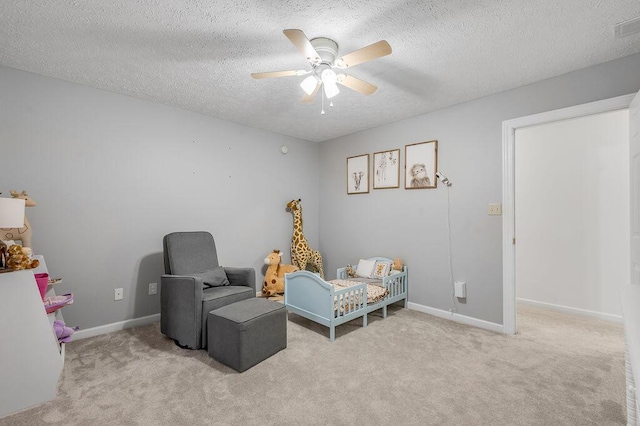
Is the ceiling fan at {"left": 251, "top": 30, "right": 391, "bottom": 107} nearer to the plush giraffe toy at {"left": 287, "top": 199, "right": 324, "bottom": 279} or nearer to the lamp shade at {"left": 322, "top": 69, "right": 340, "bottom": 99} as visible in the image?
the lamp shade at {"left": 322, "top": 69, "right": 340, "bottom": 99}

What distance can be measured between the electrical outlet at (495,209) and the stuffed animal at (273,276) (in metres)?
2.43

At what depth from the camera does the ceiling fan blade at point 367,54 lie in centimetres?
162

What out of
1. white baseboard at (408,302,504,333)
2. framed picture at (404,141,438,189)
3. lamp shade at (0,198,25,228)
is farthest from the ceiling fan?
white baseboard at (408,302,504,333)

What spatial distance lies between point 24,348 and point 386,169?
11.7 feet

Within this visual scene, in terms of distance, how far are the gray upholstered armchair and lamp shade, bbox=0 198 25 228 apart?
1078mm

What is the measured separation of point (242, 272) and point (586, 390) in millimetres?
2738

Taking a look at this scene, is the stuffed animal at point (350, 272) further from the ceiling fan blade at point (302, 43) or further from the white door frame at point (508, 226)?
the ceiling fan blade at point (302, 43)

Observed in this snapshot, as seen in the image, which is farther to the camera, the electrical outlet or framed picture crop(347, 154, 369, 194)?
framed picture crop(347, 154, 369, 194)

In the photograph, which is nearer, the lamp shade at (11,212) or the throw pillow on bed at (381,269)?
the lamp shade at (11,212)

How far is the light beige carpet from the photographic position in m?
1.60

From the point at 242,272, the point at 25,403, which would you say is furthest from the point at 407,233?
the point at 25,403

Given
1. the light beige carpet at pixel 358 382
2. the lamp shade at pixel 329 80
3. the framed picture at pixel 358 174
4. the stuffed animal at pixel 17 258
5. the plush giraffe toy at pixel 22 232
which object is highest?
the lamp shade at pixel 329 80

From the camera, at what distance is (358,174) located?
409cm

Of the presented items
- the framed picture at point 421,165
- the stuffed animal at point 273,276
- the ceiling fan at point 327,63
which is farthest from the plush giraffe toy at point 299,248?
the ceiling fan at point 327,63
